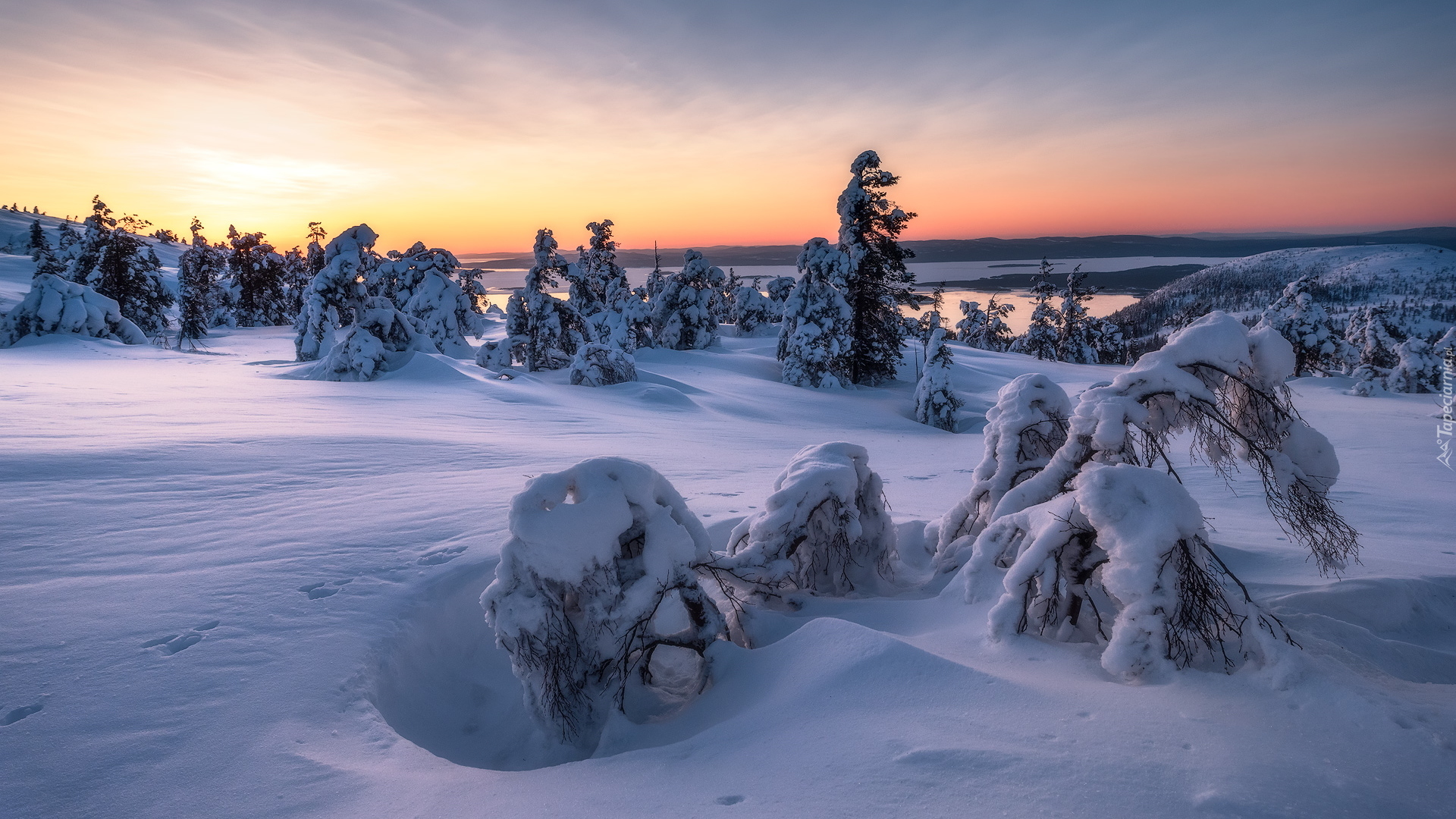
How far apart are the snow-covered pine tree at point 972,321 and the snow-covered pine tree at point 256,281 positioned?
165ft

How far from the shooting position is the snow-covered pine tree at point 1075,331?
36688mm

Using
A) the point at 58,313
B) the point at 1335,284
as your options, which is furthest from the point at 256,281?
the point at 1335,284

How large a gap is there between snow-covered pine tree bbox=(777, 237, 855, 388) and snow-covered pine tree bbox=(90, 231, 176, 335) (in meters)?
30.8

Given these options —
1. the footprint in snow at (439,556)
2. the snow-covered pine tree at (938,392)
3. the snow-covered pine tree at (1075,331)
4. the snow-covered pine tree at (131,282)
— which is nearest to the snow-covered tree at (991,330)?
the snow-covered pine tree at (1075,331)

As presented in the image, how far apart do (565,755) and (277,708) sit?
1.51m

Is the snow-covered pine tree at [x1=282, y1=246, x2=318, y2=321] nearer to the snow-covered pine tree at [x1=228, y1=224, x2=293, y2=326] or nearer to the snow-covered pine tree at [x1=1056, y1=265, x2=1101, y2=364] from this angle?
the snow-covered pine tree at [x1=228, y1=224, x2=293, y2=326]

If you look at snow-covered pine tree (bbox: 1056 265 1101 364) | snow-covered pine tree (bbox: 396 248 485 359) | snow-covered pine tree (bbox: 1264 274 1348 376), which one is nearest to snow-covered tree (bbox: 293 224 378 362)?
snow-covered pine tree (bbox: 396 248 485 359)

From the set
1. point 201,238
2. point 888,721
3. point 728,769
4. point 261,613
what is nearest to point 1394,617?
point 888,721

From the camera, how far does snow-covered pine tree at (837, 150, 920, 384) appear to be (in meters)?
25.9

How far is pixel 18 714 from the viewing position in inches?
115

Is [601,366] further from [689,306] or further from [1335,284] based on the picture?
[1335,284]

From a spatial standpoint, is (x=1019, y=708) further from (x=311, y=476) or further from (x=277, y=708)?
(x=311, y=476)

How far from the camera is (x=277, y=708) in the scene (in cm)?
316

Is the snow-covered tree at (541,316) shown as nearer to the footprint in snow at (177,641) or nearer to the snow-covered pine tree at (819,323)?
the snow-covered pine tree at (819,323)
